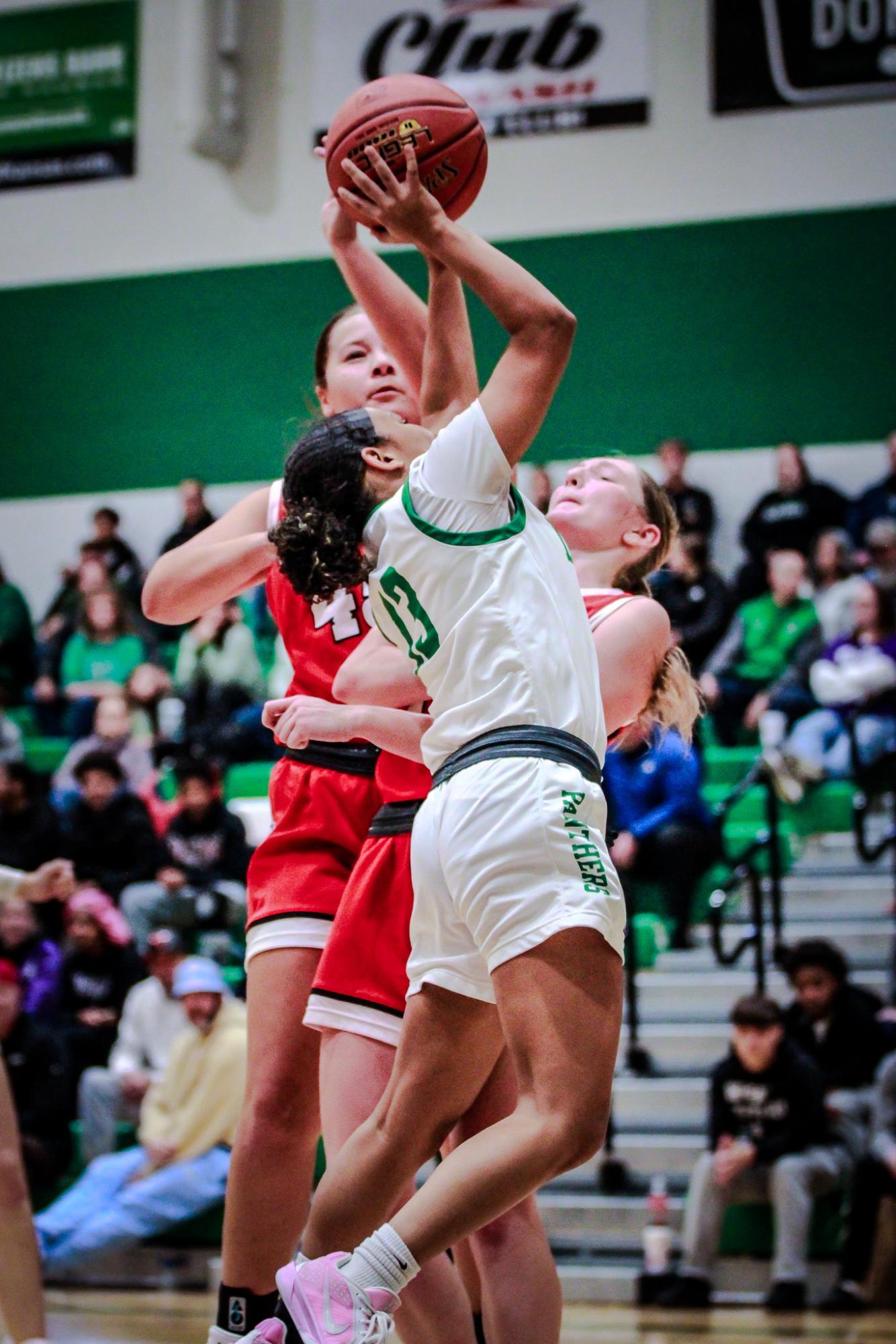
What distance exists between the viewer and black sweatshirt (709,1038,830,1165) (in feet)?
22.2

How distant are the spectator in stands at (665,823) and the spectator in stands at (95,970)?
266 centimetres

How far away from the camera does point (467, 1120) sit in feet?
9.39

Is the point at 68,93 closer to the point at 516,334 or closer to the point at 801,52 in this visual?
the point at 801,52

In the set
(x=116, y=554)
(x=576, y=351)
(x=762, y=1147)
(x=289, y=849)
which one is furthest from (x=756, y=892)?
(x=116, y=554)

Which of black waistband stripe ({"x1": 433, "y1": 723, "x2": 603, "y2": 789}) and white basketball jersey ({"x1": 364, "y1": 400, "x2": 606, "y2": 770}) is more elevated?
white basketball jersey ({"x1": 364, "y1": 400, "x2": 606, "y2": 770})

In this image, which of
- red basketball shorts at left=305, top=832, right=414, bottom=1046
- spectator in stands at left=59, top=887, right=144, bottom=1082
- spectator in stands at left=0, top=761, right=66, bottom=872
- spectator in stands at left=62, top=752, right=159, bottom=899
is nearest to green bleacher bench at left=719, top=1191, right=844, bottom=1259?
→ spectator in stands at left=59, top=887, right=144, bottom=1082

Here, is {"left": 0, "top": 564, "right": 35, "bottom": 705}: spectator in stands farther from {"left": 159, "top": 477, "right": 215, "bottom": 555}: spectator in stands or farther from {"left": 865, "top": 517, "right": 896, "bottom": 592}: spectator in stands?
{"left": 865, "top": 517, "right": 896, "bottom": 592}: spectator in stands

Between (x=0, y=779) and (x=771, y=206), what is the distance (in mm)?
6559

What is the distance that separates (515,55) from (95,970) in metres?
7.21

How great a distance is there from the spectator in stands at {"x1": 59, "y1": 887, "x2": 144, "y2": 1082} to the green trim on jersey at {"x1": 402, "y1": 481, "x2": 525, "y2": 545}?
6.32m

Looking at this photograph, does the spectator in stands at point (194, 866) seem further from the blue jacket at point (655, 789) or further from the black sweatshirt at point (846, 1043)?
the black sweatshirt at point (846, 1043)

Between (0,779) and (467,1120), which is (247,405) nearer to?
(0,779)

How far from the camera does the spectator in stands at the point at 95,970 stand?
332 inches

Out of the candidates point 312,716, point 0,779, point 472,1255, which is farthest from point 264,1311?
point 0,779
